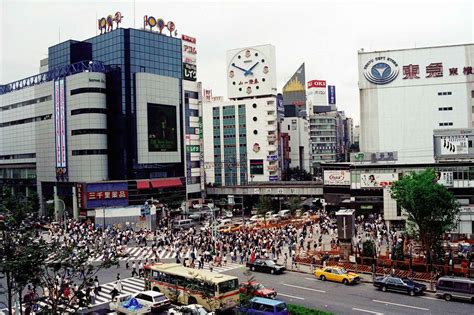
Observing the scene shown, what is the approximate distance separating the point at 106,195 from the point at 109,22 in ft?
89.8

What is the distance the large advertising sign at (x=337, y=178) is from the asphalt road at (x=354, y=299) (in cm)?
3687

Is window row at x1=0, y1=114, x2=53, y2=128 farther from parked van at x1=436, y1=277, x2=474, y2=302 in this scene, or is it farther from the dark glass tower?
parked van at x1=436, y1=277, x2=474, y2=302

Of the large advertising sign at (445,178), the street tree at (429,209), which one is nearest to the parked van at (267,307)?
the street tree at (429,209)

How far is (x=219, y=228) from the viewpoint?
54.7 metres

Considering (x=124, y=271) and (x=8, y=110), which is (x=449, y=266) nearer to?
(x=124, y=271)

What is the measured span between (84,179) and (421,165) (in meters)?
47.3

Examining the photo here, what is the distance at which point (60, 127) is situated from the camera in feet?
229

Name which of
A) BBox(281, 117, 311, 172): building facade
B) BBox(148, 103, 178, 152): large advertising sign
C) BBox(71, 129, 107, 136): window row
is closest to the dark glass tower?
BBox(71, 129, 107, 136): window row

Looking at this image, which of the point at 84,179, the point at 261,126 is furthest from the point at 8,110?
the point at 261,126

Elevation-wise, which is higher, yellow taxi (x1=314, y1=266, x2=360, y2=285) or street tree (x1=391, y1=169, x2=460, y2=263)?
street tree (x1=391, y1=169, x2=460, y2=263)

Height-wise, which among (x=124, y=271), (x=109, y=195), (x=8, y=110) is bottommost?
(x=124, y=271)

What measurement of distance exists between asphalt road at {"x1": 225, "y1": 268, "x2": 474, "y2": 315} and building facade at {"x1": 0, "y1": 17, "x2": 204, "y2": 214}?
135ft

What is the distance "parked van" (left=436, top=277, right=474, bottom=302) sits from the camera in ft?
83.3

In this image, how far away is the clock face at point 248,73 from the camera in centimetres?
8762
